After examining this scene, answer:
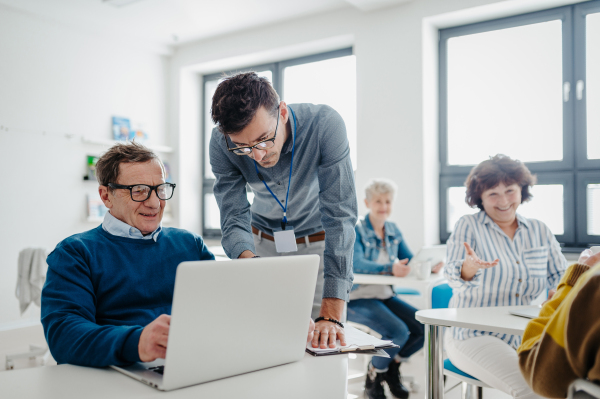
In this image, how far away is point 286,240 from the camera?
175 centimetres

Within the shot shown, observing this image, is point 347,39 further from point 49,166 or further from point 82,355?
point 82,355

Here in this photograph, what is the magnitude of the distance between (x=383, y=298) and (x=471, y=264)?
1186 mm

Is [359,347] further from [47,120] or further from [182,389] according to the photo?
[47,120]

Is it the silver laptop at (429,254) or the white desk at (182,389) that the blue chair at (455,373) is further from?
the white desk at (182,389)

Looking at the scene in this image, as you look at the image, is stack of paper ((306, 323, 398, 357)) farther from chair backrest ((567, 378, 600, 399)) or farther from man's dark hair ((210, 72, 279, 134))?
man's dark hair ((210, 72, 279, 134))

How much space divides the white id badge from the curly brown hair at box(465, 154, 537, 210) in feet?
3.47

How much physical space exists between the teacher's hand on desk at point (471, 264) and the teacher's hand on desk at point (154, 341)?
1.43 m

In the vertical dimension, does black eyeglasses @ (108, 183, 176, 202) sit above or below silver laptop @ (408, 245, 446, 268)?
above

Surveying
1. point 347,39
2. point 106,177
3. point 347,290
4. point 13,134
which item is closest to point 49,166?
point 13,134

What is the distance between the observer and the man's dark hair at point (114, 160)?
1.42m

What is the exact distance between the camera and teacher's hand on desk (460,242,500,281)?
6.59ft

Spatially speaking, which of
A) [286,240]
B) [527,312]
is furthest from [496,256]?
[286,240]

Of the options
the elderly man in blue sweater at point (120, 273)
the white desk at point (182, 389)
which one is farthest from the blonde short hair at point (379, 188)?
the white desk at point (182, 389)

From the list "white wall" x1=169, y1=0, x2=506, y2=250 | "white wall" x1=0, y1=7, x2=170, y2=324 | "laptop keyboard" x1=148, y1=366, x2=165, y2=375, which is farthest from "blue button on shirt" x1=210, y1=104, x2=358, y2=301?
"white wall" x1=0, y1=7, x2=170, y2=324
